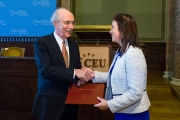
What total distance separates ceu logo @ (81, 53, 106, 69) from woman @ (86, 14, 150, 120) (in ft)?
2.66

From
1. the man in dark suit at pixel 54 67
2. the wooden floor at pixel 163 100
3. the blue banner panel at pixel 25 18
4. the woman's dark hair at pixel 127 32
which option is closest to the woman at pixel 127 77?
the woman's dark hair at pixel 127 32

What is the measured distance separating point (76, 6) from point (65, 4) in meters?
0.42

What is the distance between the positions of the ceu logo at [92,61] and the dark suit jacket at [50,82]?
1.82 feet

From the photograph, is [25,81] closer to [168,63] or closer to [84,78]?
[84,78]

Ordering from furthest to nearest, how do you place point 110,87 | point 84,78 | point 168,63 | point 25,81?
point 168,63 < point 25,81 < point 84,78 < point 110,87

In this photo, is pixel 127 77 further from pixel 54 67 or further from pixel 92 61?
pixel 92 61

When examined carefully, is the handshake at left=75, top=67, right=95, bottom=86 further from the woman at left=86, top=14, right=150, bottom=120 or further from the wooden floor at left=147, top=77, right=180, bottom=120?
the wooden floor at left=147, top=77, right=180, bottom=120

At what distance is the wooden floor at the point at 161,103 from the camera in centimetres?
378

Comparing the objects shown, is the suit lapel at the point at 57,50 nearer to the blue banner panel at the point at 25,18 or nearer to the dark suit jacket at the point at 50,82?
the dark suit jacket at the point at 50,82

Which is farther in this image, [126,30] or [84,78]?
[84,78]

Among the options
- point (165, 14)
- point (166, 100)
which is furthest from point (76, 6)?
point (166, 100)

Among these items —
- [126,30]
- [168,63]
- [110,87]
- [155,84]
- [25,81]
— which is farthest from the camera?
[168,63]

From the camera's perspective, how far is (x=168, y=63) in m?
7.29

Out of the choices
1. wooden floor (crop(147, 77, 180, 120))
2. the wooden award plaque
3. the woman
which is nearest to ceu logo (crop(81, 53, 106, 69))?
the wooden award plaque
